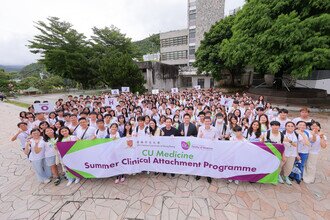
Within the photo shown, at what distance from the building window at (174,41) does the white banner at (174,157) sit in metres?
33.2

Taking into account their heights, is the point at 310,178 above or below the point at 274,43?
below

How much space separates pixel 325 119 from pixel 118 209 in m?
12.5

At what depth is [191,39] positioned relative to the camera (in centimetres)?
3142

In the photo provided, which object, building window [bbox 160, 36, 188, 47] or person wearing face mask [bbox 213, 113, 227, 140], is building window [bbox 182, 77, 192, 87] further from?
person wearing face mask [bbox 213, 113, 227, 140]

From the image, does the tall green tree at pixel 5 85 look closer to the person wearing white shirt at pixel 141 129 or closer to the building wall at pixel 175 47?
the building wall at pixel 175 47

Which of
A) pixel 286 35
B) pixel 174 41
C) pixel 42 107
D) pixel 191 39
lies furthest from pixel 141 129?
pixel 174 41

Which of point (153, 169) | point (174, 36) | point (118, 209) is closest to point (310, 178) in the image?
point (153, 169)

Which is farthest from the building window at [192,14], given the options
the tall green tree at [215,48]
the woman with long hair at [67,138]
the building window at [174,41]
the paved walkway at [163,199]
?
the woman with long hair at [67,138]

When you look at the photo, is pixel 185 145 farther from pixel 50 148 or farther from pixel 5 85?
pixel 5 85

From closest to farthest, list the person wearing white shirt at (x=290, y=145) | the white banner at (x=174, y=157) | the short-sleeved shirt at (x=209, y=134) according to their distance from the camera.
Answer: the person wearing white shirt at (x=290, y=145)
the white banner at (x=174, y=157)
the short-sleeved shirt at (x=209, y=134)

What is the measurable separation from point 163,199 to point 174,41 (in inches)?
1384

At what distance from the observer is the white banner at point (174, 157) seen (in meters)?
3.63

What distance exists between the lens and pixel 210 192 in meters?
3.74

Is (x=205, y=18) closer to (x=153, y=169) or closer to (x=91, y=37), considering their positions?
(x=91, y=37)
